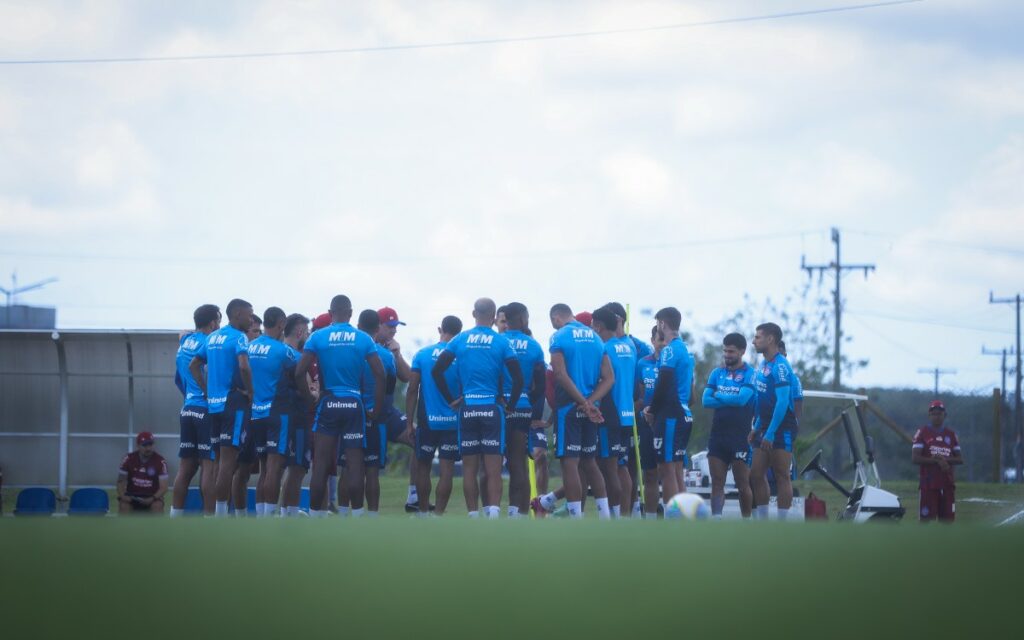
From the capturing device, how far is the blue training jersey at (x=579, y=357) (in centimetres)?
1216

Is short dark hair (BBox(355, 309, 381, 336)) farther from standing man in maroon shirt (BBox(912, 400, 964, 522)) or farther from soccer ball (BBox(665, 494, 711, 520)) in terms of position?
standing man in maroon shirt (BBox(912, 400, 964, 522))

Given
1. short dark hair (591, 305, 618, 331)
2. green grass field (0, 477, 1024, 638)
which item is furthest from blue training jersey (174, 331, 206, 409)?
green grass field (0, 477, 1024, 638)

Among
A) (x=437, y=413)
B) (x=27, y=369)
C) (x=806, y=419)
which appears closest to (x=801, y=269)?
(x=806, y=419)

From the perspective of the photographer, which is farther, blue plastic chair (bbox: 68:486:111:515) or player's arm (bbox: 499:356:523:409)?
blue plastic chair (bbox: 68:486:111:515)

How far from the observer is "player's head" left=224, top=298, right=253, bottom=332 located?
1304cm

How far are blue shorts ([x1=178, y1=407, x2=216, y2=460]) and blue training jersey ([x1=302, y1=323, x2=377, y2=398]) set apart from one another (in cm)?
218

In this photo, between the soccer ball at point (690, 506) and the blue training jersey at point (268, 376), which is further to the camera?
the blue training jersey at point (268, 376)

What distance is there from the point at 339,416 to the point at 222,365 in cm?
190

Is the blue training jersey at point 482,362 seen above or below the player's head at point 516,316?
below

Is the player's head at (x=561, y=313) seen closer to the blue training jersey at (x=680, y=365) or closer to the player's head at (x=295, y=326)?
the blue training jersey at (x=680, y=365)

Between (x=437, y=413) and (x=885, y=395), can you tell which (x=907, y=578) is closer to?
(x=437, y=413)

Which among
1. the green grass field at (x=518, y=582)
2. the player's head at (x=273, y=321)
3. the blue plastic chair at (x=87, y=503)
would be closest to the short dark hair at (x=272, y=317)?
the player's head at (x=273, y=321)

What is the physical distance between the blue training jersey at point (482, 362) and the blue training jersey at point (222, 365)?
261cm

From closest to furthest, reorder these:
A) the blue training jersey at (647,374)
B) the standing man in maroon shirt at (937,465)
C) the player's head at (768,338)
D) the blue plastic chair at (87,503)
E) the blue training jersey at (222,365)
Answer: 1. the blue training jersey at (222,365)
2. the player's head at (768,338)
3. the blue training jersey at (647,374)
4. the blue plastic chair at (87,503)
5. the standing man in maroon shirt at (937,465)
